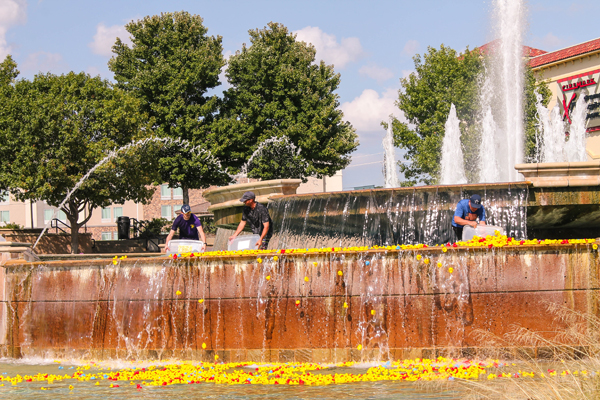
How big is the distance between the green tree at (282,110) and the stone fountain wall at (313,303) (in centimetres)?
2615

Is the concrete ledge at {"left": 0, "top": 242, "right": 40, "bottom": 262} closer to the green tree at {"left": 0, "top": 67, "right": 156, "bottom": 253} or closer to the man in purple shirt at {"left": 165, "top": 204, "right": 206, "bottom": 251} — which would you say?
the man in purple shirt at {"left": 165, "top": 204, "right": 206, "bottom": 251}

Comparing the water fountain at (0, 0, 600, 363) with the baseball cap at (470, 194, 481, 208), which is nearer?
the water fountain at (0, 0, 600, 363)

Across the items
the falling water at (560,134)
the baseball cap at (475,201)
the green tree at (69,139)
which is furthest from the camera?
the falling water at (560,134)

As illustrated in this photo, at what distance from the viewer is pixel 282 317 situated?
8844 mm

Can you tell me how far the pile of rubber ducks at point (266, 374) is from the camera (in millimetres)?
7473

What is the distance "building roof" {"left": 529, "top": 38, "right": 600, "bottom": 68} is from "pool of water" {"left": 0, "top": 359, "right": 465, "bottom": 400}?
3939cm

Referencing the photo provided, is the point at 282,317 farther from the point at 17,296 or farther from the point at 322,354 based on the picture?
the point at 17,296

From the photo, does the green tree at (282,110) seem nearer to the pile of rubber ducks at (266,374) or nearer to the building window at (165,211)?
the pile of rubber ducks at (266,374)

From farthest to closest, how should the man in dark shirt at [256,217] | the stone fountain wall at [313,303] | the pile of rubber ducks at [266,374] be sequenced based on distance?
1. the man in dark shirt at [256,217]
2. the stone fountain wall at [313,303]
3. the pile of rubber ducks at [266,374]

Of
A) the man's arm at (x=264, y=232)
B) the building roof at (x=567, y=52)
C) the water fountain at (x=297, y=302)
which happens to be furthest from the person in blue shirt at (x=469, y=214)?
the building roof at (x=567, y=52)

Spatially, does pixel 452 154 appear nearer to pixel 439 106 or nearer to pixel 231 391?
pixel 439 106

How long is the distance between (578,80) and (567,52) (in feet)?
8.87

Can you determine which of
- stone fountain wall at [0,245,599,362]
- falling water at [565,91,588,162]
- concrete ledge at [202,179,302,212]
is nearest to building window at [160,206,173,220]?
falling water at [565,91,588,162]

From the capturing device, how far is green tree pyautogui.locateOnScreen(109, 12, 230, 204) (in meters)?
35.8
